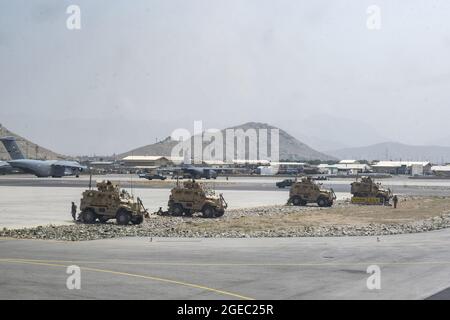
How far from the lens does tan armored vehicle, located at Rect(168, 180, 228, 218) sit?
44.8 metres

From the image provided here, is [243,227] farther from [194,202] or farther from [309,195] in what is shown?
[309,195]

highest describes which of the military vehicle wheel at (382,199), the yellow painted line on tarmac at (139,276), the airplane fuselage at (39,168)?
the airplane fuselage at (39,168)

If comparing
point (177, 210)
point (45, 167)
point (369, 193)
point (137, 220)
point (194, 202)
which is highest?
point (45, 167)

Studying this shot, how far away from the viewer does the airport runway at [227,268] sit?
643 inches

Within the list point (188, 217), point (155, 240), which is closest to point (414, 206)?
point (188, 217)

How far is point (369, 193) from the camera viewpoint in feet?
201

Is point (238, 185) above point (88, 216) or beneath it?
above

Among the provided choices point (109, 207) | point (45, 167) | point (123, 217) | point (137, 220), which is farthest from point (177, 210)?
point (45, 167)

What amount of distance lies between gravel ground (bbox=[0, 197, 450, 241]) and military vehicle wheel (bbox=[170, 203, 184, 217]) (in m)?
1.19

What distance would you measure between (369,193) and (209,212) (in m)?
23.0

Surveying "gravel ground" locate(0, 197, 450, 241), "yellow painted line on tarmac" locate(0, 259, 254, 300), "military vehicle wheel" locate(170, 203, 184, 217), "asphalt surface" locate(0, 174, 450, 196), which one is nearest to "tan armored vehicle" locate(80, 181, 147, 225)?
"gravel ground" locate(0, 197, 450, 241)

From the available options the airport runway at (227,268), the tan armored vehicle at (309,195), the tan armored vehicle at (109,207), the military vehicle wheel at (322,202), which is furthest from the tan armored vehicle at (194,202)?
the airport runway at (227,268)

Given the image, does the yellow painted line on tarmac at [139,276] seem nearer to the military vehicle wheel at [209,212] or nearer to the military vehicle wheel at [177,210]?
the military vehicle wheel at [209,212]
